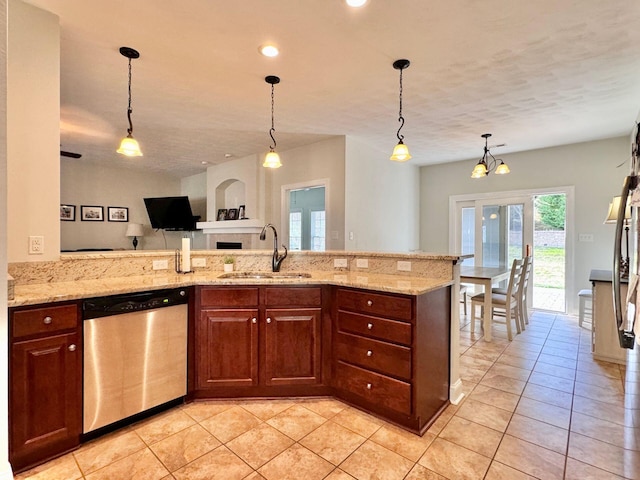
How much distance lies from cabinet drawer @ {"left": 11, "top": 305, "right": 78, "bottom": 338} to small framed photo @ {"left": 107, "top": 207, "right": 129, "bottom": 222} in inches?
246

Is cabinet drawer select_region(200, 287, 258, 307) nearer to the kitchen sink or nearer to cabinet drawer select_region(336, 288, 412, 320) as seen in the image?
the kitchen sink

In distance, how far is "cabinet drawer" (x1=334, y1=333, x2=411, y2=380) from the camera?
2.04m

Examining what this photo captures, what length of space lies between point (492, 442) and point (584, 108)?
3.59 meters

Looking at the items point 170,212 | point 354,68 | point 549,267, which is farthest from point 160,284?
point 549,267

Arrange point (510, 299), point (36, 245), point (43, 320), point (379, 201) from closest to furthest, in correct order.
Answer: point (43, 320) < point (36, 245) < point (510, 299) < point (379, 201)

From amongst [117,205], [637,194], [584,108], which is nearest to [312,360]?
[637,194]

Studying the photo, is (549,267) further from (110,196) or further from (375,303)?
(110,196)

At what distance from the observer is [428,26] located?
2.15 m

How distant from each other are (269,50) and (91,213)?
6.26m

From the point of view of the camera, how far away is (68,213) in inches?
255

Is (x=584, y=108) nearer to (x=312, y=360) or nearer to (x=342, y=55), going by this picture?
(x=342, y=55)

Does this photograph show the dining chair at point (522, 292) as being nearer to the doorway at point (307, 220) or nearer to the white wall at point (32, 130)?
the doorway at point (307, 220)

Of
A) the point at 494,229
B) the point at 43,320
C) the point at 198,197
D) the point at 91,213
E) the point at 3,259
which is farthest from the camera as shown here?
the point at 198,197

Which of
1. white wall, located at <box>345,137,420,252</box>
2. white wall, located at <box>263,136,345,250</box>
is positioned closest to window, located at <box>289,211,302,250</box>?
white wall, located at <box>263,136,345,250</box>
